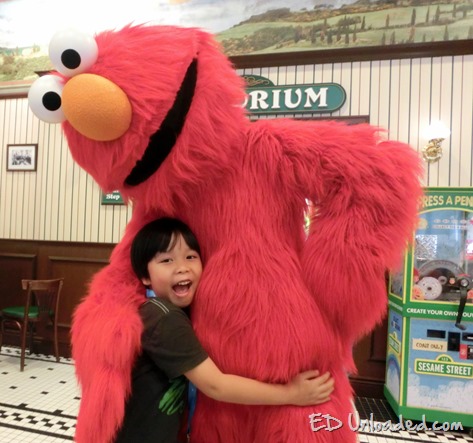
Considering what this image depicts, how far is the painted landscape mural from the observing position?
3.12m

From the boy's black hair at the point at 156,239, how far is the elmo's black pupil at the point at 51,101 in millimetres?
284

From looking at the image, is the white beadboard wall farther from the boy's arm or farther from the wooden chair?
the boy's arm

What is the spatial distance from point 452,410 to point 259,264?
7.58 ft

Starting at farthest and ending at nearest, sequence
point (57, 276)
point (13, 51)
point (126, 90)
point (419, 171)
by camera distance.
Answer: point (13, 51)
point (57, 276)
point (419, 171)
point (126, 90)

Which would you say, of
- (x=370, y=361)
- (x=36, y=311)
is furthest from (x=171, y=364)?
(x=36, y=311)

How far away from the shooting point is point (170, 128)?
2.17ft

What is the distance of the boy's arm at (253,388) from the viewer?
0.69 m

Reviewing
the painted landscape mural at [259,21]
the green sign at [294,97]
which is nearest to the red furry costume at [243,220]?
the green sign at [294,97]

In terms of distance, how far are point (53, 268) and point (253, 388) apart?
366cm

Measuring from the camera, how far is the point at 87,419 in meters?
0.71


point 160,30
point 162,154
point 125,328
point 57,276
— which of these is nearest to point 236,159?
point 162,154

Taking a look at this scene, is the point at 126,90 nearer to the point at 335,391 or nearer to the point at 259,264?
the point at 259,264

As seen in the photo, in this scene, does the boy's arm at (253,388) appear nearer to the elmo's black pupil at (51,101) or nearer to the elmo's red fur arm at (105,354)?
the elmo's red fur arm at (105,354)

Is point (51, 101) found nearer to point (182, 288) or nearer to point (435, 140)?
point (182, 288)
